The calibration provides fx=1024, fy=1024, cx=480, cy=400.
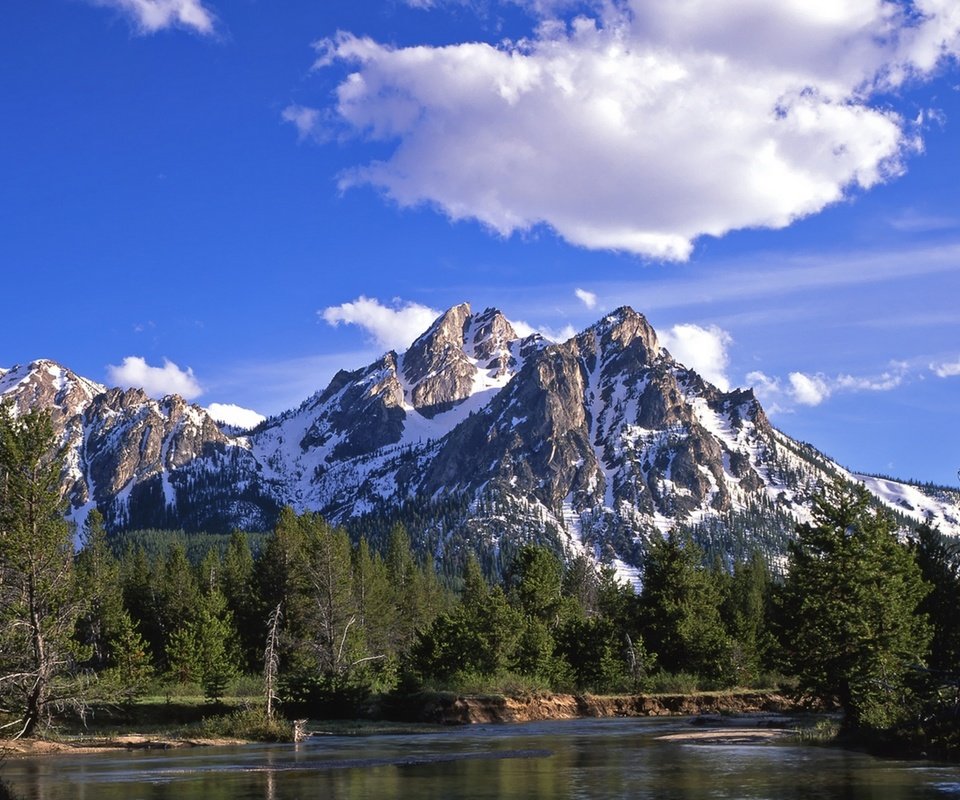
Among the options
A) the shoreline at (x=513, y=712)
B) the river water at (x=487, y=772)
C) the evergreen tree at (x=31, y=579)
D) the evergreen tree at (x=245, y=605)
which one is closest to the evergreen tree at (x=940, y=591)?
the shoreline at (x=513, y=712)

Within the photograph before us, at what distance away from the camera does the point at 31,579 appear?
54.8 meters

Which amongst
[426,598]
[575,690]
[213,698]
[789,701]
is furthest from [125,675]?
[426,598]

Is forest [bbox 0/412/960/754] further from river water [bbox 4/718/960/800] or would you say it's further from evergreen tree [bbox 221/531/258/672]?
river water [bbox 4/718/960/800]

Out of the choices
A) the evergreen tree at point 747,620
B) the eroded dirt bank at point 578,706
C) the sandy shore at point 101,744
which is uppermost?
the evergreen tree at point 747,620

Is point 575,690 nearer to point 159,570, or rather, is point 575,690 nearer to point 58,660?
point 58,660

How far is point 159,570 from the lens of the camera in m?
132

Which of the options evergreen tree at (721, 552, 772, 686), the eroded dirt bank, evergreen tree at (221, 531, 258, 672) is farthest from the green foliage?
evergreen tree at (221, 531, 258, 672)

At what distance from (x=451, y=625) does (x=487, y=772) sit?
5211 centimetres

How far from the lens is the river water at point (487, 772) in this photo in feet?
113

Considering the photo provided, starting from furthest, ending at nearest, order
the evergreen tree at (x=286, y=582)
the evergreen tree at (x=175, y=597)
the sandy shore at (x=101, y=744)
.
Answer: the evergreen tree at (x=175, y=597), the evergreen tree at (x=286, y=582), the sandy shore at (x=101, y=744)

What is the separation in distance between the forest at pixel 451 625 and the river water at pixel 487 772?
5.31m

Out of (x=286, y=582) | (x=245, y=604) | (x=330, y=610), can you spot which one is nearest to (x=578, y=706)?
(x=330, y=610)

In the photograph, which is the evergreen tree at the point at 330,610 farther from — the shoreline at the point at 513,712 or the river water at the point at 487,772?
the river water at the point at 487,772

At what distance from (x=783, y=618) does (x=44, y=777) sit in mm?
40618
